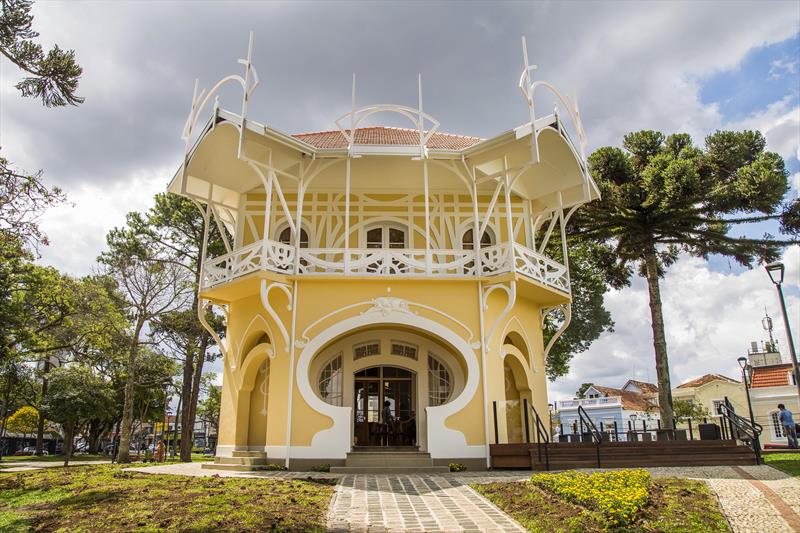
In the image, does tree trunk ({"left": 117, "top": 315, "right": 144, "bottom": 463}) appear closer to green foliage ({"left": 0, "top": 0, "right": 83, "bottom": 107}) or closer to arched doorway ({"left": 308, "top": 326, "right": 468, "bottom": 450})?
arched doorway ({"left": 308, "top": 326, "right": 468, "bottom": 450})

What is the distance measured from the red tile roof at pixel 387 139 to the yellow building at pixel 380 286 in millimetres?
216

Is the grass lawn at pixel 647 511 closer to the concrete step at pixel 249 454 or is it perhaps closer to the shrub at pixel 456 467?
the shrub at pixel 456 467

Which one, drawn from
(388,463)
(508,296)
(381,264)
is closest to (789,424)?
(508,296)

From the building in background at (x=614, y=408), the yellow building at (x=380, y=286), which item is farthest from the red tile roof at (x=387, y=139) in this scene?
the building in background at (x=614, y=408)

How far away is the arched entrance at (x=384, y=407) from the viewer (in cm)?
1669

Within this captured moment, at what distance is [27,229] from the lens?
8.98 metres

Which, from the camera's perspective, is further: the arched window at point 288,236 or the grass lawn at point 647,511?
the arched window at point 288,236

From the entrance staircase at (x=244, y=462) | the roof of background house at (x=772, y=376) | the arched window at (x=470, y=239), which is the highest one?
the arched window at (x=470, y=239)

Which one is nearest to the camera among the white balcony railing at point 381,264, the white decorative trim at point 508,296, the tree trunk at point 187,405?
the white decorative trim at point 508,296

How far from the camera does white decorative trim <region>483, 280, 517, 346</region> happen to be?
15.0m

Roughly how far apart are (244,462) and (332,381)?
3.39 meters

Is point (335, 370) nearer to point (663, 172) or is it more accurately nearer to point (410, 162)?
point (410, 162)

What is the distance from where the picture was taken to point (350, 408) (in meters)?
14.5

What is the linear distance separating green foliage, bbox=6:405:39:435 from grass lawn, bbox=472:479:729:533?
39737 mm
